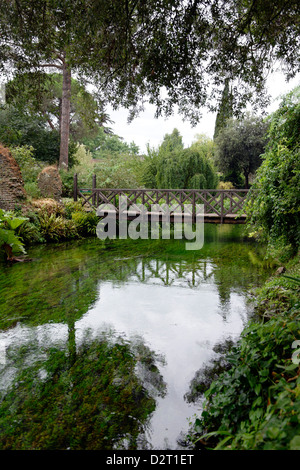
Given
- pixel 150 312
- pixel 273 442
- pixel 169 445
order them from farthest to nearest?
pixel 150 312, pixel 169 445, pixel 273 442

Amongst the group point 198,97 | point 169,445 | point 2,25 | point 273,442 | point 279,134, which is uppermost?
point 2,25

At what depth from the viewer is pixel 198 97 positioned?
4391 mm

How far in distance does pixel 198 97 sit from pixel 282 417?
13.3 ft

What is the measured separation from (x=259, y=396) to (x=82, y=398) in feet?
3.94

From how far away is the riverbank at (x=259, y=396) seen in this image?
125cm

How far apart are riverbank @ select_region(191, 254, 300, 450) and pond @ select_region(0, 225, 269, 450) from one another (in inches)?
13.0

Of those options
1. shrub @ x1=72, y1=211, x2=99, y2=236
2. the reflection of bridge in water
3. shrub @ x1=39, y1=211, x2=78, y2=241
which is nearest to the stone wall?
shrub @ x1=39, y1=211, x2=78, y2=241

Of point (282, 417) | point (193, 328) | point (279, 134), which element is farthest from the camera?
point (279, 134)

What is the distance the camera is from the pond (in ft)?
6.32

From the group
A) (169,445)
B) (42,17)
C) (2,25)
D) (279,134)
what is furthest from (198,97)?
(169,445)

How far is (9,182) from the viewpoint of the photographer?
8.27 m

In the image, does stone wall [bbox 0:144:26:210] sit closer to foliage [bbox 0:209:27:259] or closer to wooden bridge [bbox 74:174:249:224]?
foliage [bbox 0:209:27:259]

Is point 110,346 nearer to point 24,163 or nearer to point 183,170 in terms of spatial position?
point 24,163

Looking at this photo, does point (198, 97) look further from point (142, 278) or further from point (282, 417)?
point (282, 417)
